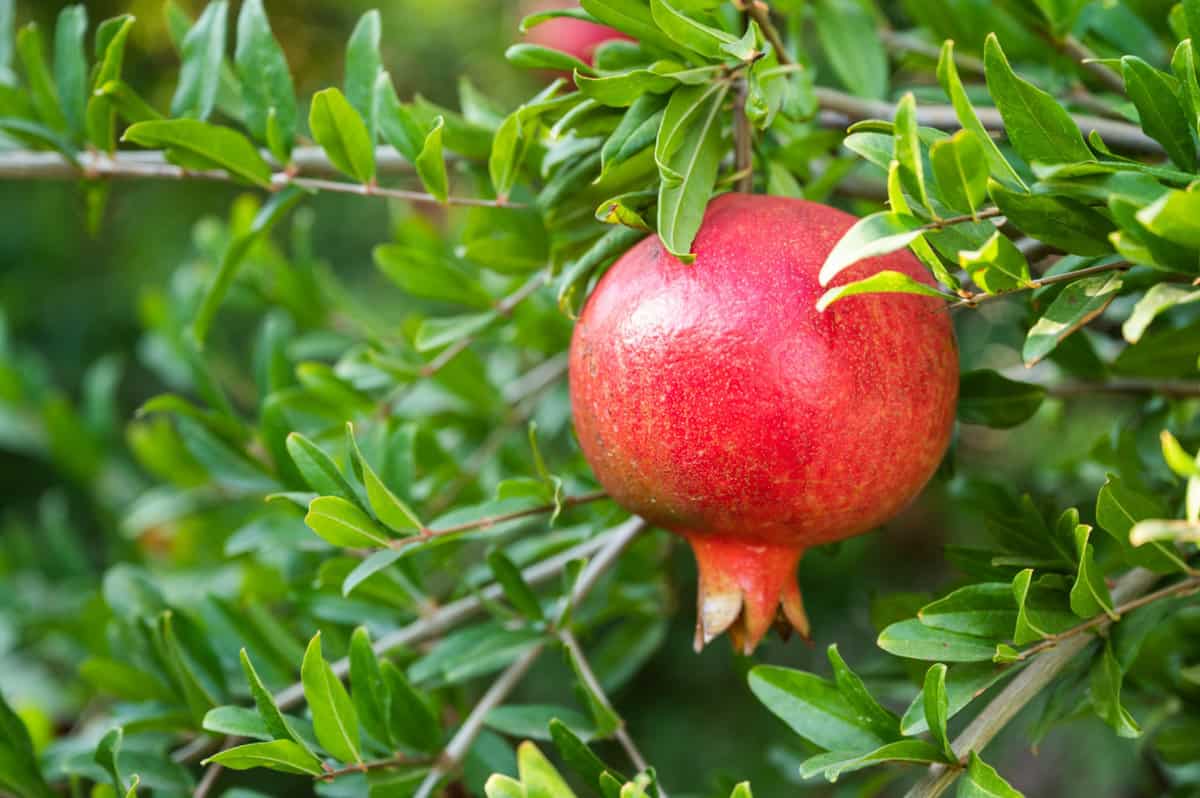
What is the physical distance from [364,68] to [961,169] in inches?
18.9

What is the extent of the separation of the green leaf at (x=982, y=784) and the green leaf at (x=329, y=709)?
374 millimetres

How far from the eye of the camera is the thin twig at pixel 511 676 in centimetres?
81

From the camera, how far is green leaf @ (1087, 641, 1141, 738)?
2.02 feet

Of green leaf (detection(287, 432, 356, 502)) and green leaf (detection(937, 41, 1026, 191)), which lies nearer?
green leaf (detection(937, 41, 1026, 191))

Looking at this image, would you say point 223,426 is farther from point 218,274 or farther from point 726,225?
point 726,225

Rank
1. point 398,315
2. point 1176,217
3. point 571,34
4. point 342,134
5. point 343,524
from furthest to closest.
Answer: point 398,315, point 571,34, point 342,134, point 343,524, point 1176,217

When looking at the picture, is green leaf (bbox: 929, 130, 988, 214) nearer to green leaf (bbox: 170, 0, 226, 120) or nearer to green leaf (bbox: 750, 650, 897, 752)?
green leaf (bbox: 750, 650, 897, 752)

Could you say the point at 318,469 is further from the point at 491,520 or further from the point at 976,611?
the point at 976,611

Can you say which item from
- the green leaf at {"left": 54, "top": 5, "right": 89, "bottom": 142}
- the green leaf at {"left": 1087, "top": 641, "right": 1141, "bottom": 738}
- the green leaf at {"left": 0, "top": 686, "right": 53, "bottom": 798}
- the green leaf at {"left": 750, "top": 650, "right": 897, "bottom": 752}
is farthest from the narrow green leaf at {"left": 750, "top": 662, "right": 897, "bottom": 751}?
the green leaf at {"left": 54, "top": 5, "right": 89, "bottom": 142}

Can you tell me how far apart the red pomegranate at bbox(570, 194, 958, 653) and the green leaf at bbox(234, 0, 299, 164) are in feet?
1.18

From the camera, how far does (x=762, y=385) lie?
59cm

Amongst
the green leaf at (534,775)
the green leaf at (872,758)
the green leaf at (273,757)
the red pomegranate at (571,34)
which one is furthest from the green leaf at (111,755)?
the red pomegranate at (571,34)

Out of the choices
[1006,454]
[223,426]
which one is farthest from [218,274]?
[1006,454]

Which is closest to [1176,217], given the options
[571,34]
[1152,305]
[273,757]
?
[1152,305]
